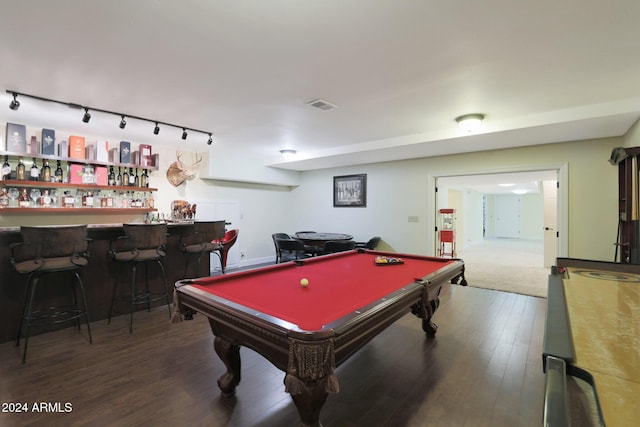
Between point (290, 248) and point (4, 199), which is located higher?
point (4, 199)

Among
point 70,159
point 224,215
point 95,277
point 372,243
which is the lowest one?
point 95,277

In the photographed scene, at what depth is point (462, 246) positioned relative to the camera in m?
10.0

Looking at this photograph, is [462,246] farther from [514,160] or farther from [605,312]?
[605,312]

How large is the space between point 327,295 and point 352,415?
78cm

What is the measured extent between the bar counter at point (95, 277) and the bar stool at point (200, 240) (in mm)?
63

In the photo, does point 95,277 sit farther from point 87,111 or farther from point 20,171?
point 20,171

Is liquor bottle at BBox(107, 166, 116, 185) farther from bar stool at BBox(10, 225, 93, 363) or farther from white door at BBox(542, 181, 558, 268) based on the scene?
white door at BBox(542, 181, 558, 268)

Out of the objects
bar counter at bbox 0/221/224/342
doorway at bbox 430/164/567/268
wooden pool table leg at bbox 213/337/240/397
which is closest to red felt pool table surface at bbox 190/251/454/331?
wooden pool table leg at bbox 213/337/240/397

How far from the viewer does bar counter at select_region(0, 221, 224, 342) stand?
283 centimetres

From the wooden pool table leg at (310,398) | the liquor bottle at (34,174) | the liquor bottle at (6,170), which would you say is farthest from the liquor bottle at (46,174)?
the wooden pool table leg at (310,398)

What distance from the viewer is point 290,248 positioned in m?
5.80

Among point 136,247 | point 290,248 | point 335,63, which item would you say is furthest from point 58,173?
point 335,63

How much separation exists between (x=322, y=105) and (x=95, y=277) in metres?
3.26

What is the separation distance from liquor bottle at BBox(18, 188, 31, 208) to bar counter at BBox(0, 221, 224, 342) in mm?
1648
